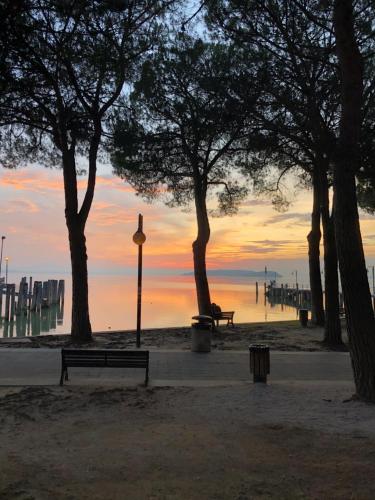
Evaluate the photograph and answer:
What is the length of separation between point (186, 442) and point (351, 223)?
348 cm

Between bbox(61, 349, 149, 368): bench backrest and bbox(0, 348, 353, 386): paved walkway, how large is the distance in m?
0.39

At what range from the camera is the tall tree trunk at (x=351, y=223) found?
5945 millimetres

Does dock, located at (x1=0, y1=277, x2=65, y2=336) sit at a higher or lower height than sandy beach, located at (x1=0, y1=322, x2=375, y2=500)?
higher

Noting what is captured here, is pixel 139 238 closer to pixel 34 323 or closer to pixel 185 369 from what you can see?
pixel 185 369

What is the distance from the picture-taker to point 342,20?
6098mm

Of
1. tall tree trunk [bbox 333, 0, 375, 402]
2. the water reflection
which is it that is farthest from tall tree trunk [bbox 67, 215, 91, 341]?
the water reflection

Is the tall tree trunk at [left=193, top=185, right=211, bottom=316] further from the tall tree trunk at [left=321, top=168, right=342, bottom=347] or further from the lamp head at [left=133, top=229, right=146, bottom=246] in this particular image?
the tall tree trunk at [left=321, top=168, right=342, bottom=347]

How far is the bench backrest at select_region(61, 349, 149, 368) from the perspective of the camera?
6.54 meters

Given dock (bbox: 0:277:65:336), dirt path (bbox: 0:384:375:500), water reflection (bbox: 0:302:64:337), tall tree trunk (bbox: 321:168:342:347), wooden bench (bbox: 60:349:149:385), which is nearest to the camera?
dirt path (bbox: 0:384:375:500)

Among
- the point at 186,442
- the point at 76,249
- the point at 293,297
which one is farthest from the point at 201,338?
the point at 293,297

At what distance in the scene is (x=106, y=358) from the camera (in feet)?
21.4

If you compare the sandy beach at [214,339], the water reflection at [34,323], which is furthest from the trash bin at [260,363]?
the water reflection at [34,323]

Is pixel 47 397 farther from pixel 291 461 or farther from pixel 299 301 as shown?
pixel 299 301

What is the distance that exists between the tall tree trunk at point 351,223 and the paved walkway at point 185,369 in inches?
64.9
